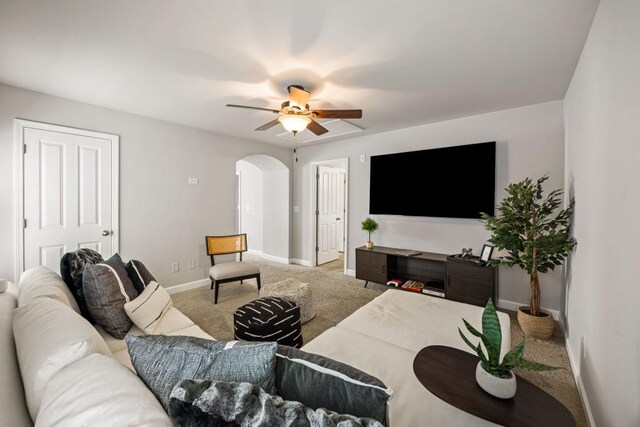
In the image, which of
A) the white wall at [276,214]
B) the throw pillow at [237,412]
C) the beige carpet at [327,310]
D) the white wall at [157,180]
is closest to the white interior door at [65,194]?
the white wall at [157,180]

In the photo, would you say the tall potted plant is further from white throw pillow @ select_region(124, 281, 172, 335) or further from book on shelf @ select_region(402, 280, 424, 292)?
white throw pillow @ select_region(124, 281, 172, 335)

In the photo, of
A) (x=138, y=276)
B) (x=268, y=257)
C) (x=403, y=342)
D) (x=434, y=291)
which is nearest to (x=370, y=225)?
(x=434, y=291)

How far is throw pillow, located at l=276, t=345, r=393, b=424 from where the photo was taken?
0.77 metres

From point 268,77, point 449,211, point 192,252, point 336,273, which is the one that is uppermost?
point 268,77

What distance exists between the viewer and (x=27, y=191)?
284 cm

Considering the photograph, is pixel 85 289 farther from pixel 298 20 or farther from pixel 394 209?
pixel 394 209

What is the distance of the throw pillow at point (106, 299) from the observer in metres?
1.65

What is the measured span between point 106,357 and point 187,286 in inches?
136

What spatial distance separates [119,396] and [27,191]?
133 inches

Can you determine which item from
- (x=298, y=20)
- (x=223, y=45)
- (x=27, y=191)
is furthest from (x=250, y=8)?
(x=27, y=191)

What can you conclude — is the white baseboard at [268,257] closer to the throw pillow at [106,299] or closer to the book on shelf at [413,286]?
the book on shelf at [413,286]

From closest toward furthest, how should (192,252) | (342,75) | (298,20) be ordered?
(298,20) < (342,75) < (192,252)

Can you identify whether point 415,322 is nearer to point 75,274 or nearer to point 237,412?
point 237,412

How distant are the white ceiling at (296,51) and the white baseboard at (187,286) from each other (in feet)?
8.06
